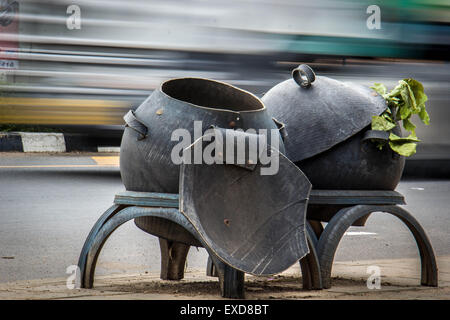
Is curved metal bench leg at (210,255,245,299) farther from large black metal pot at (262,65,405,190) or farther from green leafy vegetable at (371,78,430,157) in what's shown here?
green leafy vegetable at (371,78,430,157)

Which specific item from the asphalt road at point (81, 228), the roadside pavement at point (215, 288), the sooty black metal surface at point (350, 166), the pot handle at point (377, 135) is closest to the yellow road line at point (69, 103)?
the asphalt road at point (81, 228)

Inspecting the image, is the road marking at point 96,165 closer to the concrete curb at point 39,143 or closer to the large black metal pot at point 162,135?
the concrete curb at point 39,143

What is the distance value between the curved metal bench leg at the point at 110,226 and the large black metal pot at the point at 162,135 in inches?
4.8

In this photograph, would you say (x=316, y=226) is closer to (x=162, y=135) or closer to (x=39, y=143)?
(x=162, y=135)

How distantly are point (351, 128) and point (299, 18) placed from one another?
703 cm

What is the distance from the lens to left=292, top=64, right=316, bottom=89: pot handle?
4.50 metres

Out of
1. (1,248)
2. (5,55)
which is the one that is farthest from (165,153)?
(5,55)

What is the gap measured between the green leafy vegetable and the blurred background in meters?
6.05

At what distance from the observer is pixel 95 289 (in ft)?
13.3

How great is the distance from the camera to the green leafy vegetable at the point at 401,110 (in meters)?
4.37

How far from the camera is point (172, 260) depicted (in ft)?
15.2

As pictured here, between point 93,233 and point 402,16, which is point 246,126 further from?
point 402,16

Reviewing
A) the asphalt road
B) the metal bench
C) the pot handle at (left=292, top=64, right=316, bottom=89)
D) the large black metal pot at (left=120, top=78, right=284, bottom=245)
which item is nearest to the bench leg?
the metal bench

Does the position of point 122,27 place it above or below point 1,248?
above
